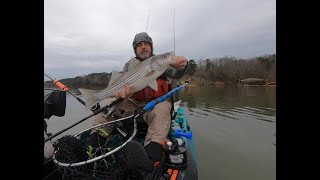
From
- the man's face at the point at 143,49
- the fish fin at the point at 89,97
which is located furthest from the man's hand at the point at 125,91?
the man's face at the point at 143,49

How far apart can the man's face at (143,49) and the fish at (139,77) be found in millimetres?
1212

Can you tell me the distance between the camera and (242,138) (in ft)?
31.9

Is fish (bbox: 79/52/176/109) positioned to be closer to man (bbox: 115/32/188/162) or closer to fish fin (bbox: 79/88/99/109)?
fish fin (bbox: 79/88/99/109)

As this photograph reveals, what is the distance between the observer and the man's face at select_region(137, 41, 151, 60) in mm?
5211

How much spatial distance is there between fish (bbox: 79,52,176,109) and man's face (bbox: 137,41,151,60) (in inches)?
47.7

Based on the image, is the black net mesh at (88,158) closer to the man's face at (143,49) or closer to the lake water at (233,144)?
the man's face at (143,49)

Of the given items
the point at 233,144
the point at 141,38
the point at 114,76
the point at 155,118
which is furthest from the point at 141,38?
the point at 233,144

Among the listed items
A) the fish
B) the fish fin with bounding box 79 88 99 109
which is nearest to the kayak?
the fish fin with bounding box 79 88 99 109

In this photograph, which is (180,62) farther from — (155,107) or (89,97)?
(89,97)

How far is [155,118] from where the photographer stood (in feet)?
13.4

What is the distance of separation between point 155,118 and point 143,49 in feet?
6.03

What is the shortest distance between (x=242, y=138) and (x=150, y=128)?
689 centimetres
